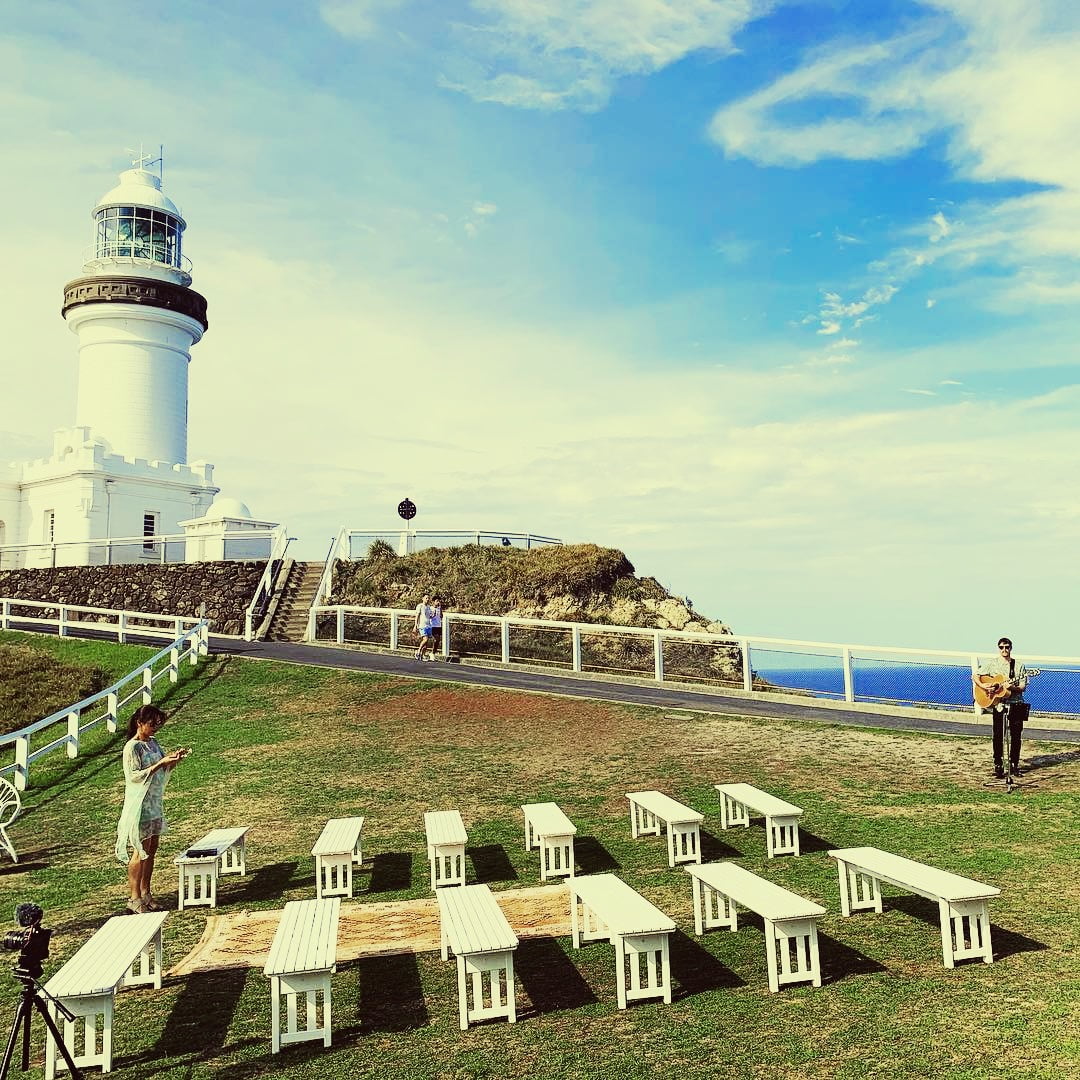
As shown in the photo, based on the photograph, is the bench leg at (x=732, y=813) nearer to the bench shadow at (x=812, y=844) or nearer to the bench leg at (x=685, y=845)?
the bench shadow at (x=812, y=844)

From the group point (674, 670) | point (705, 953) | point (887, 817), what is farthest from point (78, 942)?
point (674, 670)

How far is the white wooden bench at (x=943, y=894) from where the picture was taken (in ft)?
18.1

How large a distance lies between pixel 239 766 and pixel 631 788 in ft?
20.3

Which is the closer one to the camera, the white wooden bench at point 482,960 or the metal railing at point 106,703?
the white wooden bench at point 482,960

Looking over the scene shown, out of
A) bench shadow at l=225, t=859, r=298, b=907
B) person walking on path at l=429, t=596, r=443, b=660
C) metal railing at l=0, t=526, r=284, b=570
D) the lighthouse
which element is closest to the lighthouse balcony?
the lighthouse

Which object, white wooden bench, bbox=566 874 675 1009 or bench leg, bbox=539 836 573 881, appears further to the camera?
bench leg, bbox=539 836 573 881

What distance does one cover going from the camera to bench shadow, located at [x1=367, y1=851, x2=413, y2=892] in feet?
26.2

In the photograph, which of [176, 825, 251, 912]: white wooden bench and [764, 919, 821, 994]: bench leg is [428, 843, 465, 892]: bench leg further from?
[764, 919, 821, 994]: bench leg

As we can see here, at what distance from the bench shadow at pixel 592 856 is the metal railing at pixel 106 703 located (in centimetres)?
830

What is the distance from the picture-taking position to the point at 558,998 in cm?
553

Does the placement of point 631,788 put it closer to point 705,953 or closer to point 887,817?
point 887,817

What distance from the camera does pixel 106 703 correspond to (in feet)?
59.2

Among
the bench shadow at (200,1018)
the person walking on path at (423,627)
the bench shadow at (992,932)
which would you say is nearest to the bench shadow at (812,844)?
the bench shadow at (992,932)

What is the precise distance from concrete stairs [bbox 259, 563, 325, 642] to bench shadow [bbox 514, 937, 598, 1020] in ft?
70.1
